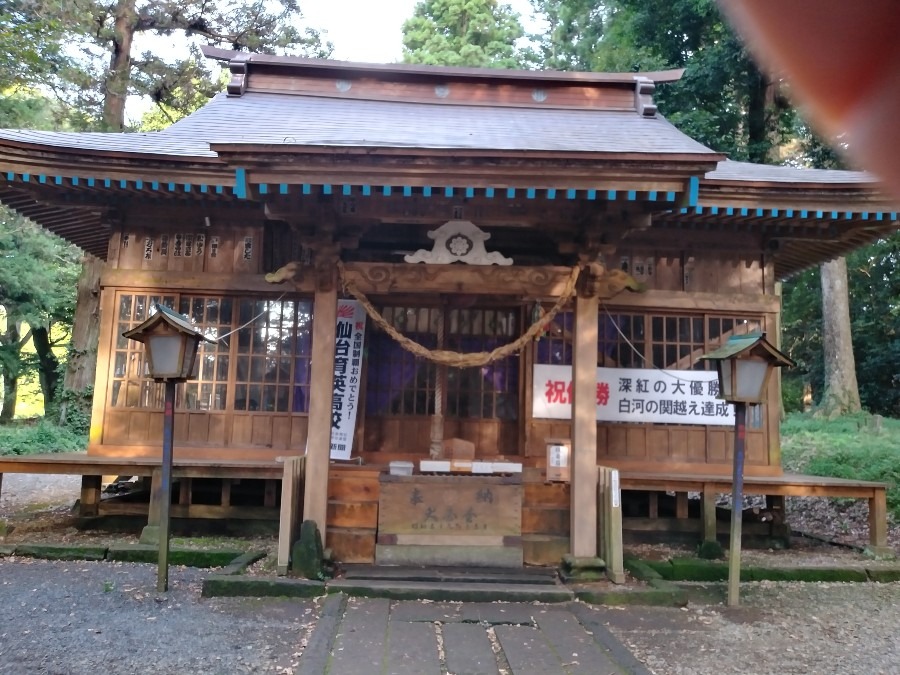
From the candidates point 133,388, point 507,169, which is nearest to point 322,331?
point 507,169

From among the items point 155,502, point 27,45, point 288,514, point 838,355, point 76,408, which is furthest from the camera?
point 838,355

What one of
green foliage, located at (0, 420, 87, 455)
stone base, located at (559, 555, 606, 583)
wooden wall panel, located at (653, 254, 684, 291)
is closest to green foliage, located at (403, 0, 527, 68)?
green foliage, located at (0, 420, 87, 455)

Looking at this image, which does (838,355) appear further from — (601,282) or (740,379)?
(601,282)

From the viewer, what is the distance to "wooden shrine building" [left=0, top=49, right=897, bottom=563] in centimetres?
619

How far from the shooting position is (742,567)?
6.62m

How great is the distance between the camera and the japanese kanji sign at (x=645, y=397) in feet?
26.2

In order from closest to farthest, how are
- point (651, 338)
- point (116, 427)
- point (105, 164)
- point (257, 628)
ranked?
point (257, 628) < point (105, 164) < point (116, 427) < point (651, 338)

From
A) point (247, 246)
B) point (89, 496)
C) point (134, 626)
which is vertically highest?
point (247, 246)

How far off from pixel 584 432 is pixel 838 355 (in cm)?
1327

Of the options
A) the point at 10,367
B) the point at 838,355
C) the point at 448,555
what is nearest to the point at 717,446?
the point at 448,555

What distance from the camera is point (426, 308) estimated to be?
841 cm

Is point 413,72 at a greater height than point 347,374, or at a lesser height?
greater

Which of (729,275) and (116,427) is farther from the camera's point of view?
(729,275)

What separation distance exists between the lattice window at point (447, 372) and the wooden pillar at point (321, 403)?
84.3 inches
